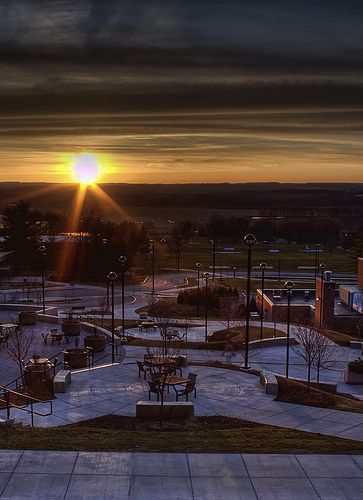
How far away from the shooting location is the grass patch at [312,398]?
56.9 ft

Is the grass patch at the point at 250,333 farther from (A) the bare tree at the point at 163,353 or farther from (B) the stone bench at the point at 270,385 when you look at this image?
(B) the stone bench at the point at 270,385

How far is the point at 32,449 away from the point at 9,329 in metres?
18.9

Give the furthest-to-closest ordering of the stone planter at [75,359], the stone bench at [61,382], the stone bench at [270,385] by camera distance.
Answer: the stone planter at [75,359] < the stone bench at [270,385] < the stone bench at [61,382]

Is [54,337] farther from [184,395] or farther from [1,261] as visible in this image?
[1,261]

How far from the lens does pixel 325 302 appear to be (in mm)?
41750

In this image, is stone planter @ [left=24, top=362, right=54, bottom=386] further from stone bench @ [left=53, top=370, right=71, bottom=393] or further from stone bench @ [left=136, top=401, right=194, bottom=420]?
stone bench @ [left=136, top=401, right=194, bottom=420]

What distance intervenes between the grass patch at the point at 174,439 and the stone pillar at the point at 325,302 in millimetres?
27555

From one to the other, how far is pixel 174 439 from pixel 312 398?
654 centimetres

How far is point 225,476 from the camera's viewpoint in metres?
10.6

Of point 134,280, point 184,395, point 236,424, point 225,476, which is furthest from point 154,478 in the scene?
point 134,280

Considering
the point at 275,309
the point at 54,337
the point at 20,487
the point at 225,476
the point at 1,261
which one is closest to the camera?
the point at 20,487

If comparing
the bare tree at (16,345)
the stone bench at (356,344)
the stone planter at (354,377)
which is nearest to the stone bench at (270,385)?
the stone planter at (354,377)

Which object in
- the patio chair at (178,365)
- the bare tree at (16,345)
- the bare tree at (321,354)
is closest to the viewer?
the patio chair at (178,365)

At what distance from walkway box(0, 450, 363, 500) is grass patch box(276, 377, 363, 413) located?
572cm
